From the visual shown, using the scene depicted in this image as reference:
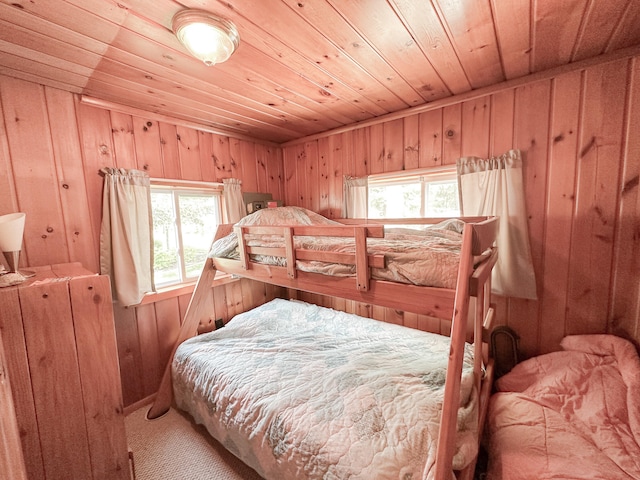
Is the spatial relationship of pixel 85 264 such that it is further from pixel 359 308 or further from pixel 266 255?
pixel 359 308

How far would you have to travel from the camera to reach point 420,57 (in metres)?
1.52

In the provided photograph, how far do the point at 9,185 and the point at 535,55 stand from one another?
3250 millimetres

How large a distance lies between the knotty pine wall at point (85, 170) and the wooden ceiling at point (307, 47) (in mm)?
170

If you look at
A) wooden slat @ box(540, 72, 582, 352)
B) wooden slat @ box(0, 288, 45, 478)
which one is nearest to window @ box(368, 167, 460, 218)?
wooden slat @ box(540, 72, 582, 352)

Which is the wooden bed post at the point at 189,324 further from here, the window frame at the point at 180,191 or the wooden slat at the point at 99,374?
the wooden slat at the point at 99,374

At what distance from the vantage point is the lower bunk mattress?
1107mm

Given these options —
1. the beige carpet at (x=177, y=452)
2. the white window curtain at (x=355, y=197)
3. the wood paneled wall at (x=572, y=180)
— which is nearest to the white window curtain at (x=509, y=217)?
the wood paneled wall at (x=572, y=180)

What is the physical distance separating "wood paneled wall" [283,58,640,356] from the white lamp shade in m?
2.64

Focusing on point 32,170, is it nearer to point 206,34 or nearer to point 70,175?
point 70,175

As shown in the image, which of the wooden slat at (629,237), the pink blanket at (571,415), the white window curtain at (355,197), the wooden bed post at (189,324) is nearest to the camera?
the pink blanket at (571,415)

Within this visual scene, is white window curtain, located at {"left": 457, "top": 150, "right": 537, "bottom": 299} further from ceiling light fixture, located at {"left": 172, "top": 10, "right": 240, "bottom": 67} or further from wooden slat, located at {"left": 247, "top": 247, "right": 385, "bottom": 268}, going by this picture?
ceiling light fixture, located at {"left": 172, "top": 10, "right": 240, "bottom": 67}

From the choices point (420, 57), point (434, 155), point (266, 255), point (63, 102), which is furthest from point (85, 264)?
point (434, 155)

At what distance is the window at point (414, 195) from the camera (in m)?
2.24

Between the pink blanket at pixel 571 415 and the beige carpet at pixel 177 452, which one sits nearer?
Result: the pink blanket at pixel 571 415
